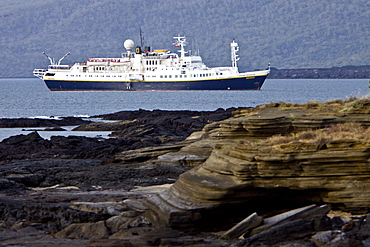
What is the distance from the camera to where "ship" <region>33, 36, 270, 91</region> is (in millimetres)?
91375

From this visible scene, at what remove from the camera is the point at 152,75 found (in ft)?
305

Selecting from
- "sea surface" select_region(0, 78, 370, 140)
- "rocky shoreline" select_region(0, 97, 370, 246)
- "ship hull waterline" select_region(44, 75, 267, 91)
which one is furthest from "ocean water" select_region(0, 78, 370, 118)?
"rocky shoreline" select_region(0, 97, 370, 246)

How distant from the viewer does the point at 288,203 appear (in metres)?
11.3

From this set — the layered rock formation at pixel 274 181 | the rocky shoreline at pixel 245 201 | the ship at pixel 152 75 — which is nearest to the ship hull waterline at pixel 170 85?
the ship at pixel 152 75

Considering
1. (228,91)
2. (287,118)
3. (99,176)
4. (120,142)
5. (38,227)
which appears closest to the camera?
(38,227)

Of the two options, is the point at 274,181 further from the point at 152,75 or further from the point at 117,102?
the point at 152,75

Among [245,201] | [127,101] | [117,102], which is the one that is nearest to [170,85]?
[127,101]

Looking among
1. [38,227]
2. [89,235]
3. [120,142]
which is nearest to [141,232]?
[89,235]

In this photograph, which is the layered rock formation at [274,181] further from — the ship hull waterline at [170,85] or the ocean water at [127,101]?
the ship hull waterline at [170,85]

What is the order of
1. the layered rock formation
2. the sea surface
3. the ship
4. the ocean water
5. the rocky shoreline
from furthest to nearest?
the ship
the ocean water
the sea surface
the layered rock formation
the rocky shoreline

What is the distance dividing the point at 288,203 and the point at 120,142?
13519 mm

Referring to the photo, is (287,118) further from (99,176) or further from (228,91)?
(228,91)

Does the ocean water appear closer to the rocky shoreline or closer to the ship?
the ship

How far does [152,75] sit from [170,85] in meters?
2.92
